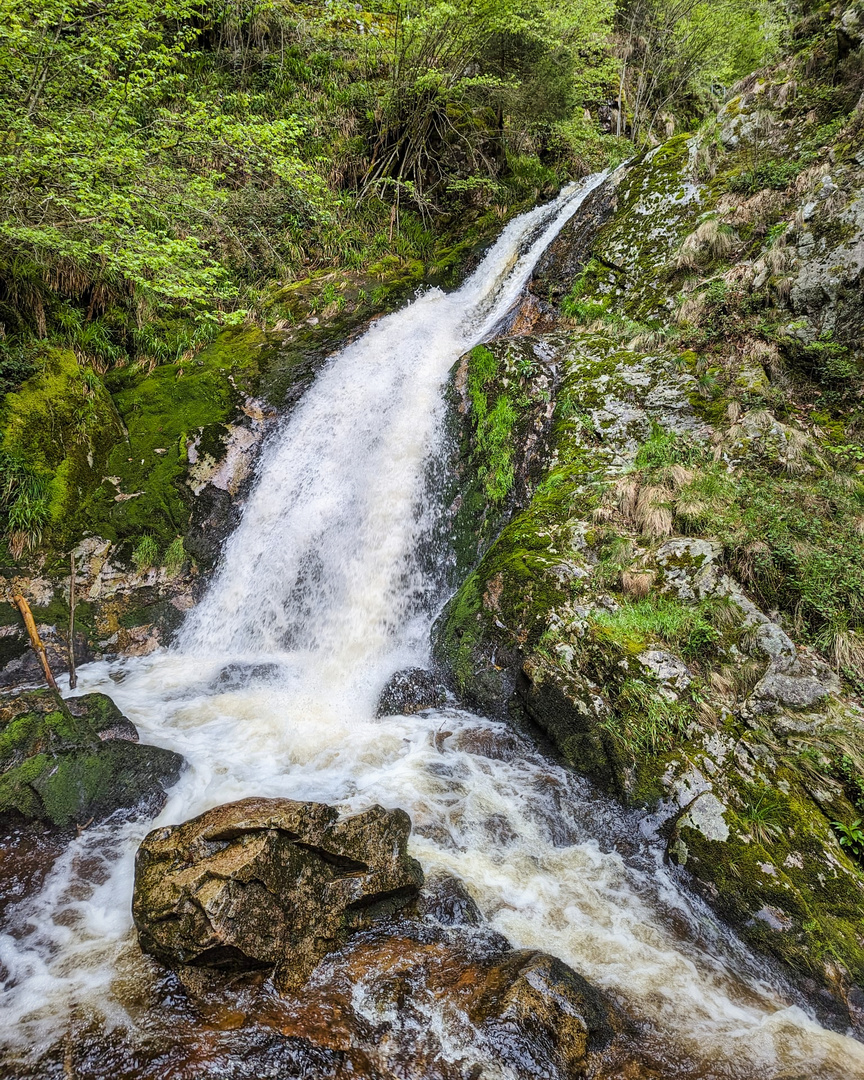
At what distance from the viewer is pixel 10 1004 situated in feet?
8.84

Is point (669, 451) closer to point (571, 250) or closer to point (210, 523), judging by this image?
point (571, 250)

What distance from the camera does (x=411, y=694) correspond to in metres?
5.57

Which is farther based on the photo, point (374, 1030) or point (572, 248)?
point (572, 248)

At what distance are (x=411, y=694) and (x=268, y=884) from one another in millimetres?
2700

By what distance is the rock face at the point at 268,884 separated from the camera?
2.81m

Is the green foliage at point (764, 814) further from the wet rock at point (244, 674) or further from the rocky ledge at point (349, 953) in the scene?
the wet rock at point (244, 674)

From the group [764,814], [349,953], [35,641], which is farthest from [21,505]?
[764,814]

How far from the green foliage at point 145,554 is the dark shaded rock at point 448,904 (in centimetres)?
578

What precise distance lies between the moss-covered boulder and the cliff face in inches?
120

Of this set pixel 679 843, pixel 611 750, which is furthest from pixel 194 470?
pixel 679 843

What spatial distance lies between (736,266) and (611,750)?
284 inches

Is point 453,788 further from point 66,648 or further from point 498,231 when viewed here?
point 498,231

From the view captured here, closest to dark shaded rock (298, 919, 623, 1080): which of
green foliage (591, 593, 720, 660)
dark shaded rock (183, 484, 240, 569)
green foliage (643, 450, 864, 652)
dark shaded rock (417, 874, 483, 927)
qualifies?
dark shaded rock (417, 874, 483, 927)

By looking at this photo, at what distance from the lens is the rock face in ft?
9.21
